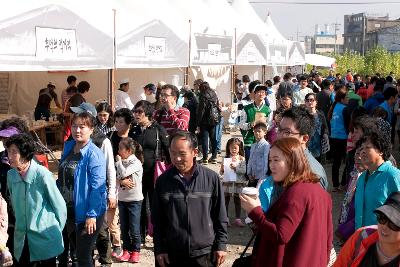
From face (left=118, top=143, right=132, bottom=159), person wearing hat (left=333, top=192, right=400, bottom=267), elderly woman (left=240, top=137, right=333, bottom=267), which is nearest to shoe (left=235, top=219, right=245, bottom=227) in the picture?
face (left=118, top=143, right=132, bottom=159)

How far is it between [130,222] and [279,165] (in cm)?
308

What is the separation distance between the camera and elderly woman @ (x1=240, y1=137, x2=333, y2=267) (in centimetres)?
297

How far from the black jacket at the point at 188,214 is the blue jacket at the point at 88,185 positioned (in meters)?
1.05

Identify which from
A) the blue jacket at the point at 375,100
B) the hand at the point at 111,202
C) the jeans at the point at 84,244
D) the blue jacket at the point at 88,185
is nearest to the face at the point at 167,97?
the hand at the point at 111,202

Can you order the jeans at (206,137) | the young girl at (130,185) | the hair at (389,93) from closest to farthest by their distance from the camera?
the young girl at (130,185) → the jeans at (206,137) → the hair at (389,93)

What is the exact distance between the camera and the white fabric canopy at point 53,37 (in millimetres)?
6754

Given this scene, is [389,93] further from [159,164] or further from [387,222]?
[387,222]

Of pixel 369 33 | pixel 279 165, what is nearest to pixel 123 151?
pixel 279 165

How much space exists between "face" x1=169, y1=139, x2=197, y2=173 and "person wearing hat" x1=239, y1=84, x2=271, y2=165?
15.3 ft

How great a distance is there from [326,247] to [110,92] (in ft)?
22.5

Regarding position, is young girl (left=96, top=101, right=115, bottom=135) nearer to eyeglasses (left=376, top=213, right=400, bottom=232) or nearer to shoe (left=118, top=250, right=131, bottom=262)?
shoe (left=118, top=250, right=131, bottom=262)

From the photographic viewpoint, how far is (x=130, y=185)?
5.80m

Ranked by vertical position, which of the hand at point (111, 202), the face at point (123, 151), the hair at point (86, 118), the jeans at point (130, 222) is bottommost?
the jeans at point (130, 222)

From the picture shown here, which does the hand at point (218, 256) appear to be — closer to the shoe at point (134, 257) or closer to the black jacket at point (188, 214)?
the black jacket at point (188, 214)
